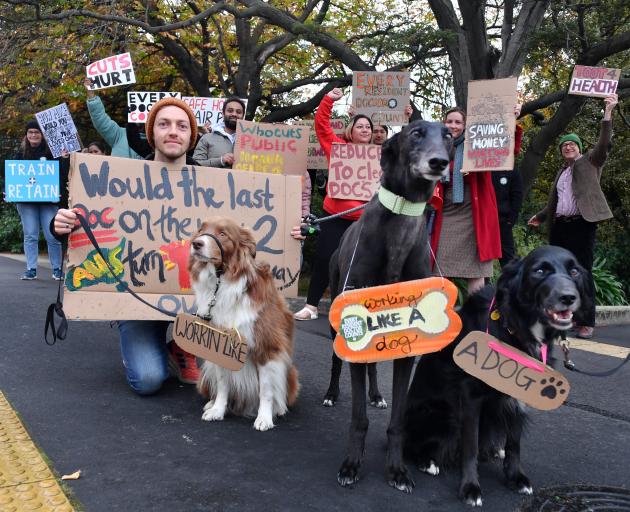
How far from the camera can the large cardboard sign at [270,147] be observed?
5.84 m

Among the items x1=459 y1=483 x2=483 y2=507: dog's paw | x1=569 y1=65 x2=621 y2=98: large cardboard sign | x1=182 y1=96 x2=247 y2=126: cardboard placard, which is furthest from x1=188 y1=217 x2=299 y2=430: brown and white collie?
x1=182 y1=96 x2=247 y2=126: cardboard placard

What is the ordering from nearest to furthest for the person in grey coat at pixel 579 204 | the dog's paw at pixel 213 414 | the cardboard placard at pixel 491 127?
1. the dog's paw at pixel 213 414
2. the cardboard placard at pixel 491 127
3. the person in grey coat at pixel 579 204

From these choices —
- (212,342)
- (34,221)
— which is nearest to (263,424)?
(212,342)

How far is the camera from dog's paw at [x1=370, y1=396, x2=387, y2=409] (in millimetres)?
4000

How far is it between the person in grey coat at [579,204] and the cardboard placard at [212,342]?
476 centimetres

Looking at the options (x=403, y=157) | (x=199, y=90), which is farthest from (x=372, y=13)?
(x=403, y=157)

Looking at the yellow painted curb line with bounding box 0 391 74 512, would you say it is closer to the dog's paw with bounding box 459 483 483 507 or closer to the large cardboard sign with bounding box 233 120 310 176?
the dog's paw with bounding box 459 483 483 507

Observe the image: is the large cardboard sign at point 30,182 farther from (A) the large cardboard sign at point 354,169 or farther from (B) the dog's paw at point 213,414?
(B) the dog's paw at point 213,414

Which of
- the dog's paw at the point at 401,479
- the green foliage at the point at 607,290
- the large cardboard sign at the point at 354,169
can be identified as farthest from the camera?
the green foliage at the point at 607,290

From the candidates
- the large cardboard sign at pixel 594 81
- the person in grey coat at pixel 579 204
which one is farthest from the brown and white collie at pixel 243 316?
the large cardboard sign at pixel 594 81

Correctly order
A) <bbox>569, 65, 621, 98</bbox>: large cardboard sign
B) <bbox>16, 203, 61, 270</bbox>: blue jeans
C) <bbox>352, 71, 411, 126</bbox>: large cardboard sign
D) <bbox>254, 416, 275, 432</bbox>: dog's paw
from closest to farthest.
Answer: <bbox>254, 416, 275, 432</bbox>: dog's paw → <bbox>569, 65, 621, 98</bbox>: large cardboard sign → <bbox>352, 71, 411, 126</bbox>: large cardboard sign → <bbox>16, 203, 61, 270</bbox>: blue jeans

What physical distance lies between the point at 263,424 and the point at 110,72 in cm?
518

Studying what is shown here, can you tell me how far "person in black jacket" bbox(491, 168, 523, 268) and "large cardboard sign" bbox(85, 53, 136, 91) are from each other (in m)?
4.53

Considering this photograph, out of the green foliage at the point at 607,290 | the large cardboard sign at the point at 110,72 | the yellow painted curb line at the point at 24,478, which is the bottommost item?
the green foliage at the point at 607,290
